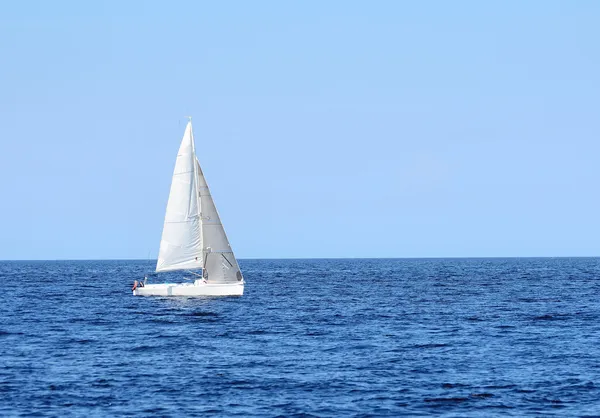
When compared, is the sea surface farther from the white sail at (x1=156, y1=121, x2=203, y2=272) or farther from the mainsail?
the white sail at (x1=156, y1=121, x2=203, y2=272)

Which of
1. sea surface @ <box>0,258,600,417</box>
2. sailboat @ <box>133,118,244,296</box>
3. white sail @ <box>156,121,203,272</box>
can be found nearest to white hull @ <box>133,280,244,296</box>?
sailboat @ <box>133,118,244,296</box>

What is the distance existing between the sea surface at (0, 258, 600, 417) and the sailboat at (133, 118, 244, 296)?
5225 millimetres

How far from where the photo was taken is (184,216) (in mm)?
77812

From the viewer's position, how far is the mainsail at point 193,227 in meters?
77.2

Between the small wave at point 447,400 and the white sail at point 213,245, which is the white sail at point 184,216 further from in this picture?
the small wave at point 447,400

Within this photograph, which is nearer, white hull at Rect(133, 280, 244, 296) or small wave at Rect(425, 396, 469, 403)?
small wave at Rect(425, 396, 469, 403)

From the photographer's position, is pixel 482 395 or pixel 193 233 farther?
pixel 193 233

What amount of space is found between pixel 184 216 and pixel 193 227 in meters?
1.25

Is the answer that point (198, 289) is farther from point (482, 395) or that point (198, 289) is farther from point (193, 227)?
point (482, 395)

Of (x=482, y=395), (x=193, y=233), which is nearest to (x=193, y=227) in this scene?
(x=193, y=233)

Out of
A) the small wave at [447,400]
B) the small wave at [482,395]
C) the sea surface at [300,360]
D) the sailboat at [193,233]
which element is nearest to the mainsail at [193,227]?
the sailboat at [193,233]

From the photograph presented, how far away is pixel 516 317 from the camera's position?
62.5 meters

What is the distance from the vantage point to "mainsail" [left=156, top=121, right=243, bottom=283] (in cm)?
7719

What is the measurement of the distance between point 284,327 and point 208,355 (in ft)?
42.7
